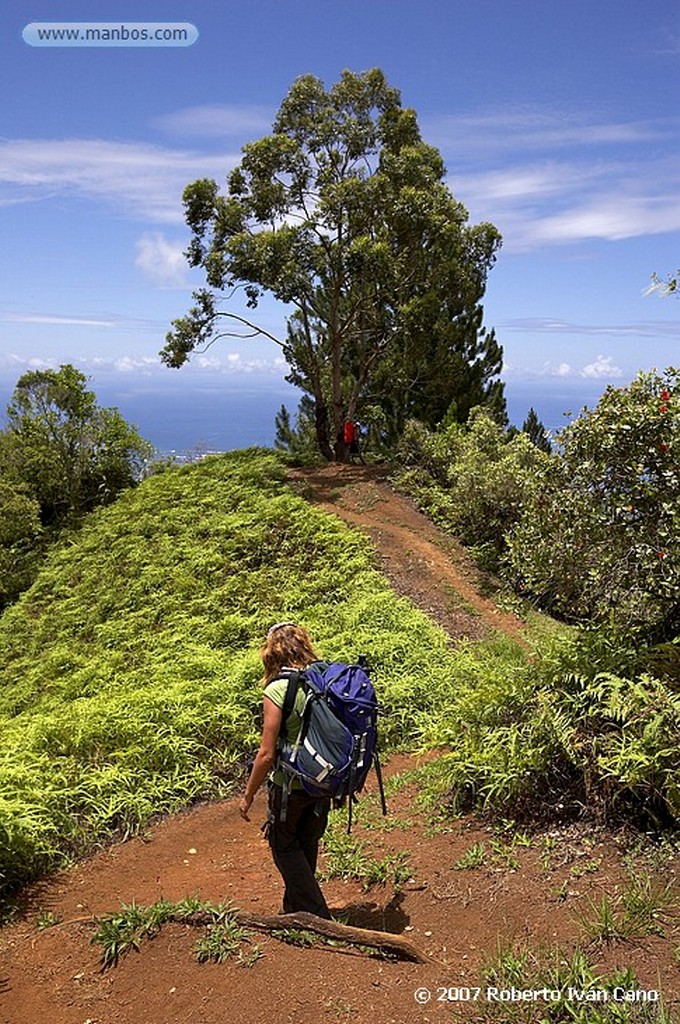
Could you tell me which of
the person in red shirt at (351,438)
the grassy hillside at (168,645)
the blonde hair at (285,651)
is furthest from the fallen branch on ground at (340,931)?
the person in red shirt at (351,438)

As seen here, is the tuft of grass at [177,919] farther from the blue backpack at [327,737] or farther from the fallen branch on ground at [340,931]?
the blue backpack at [327,737]

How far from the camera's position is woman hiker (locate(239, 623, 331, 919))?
162 inches

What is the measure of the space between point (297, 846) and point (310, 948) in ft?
1.96

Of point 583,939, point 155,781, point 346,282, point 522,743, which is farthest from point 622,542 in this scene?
point 346,282

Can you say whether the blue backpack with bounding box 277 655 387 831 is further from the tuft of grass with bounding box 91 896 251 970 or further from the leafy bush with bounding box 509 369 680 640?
the leafy bush with bounding box 509 369 680 640

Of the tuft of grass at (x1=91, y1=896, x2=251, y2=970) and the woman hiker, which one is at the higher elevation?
the woman hiker

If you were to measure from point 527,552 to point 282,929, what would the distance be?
3.71 m

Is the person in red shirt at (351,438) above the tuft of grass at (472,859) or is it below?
above

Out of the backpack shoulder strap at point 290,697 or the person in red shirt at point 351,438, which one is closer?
the backpack shoulder strap at point 290,697

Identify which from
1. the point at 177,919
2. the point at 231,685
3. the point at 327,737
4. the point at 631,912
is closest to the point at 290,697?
the point at 327,737

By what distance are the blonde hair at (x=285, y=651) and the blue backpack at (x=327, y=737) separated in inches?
3.5

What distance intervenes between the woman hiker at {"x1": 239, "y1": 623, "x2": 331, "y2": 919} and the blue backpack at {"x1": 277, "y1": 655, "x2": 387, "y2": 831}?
51 millimetres

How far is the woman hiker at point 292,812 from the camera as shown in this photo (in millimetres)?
4121

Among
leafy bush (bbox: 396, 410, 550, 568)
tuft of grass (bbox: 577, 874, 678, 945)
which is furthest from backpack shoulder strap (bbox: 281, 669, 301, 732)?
leafy bush (bbox: 396, 410, 550, 568)
